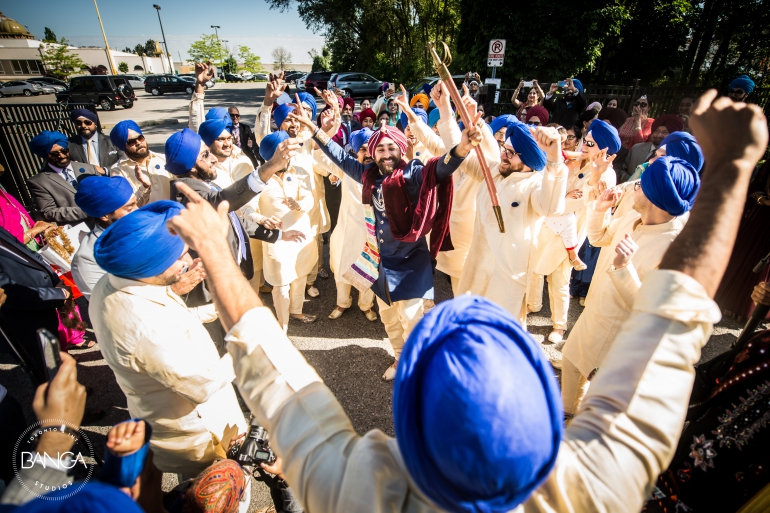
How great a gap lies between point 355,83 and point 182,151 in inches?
897

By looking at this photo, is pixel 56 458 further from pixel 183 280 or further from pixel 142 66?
pixel 142 66

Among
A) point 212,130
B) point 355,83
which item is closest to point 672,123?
point 212,130

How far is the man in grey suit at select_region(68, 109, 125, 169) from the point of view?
16.4 feet

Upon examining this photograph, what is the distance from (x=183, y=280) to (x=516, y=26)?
14.7 metres

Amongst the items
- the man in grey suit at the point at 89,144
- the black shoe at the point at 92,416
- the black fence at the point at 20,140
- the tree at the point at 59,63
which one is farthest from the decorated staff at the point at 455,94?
the tree at the point at 59,63

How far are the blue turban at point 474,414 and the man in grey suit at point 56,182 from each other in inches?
177

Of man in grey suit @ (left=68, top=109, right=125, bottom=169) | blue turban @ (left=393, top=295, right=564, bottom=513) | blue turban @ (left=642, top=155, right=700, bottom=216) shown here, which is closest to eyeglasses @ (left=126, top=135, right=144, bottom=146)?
man in grey suit @ (left=68, top=109, right=125, bottom=169)

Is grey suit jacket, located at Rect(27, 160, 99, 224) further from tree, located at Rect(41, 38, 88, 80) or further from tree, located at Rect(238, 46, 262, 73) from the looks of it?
tree, located at Rect(238, 46, 262, 73)

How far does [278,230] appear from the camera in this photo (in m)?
3.24

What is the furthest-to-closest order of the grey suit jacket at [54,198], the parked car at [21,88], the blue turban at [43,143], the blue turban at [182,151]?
the parked car at [21,88] → the blue turban at [43,143] → the grey suit jacket at [54,198] → the blue turban at [182,151]

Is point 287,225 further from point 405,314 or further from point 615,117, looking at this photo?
point 615,117

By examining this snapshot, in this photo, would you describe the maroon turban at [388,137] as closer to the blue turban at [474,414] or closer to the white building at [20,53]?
the blue turban at [474,414]

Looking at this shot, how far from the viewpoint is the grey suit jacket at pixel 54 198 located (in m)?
3.74

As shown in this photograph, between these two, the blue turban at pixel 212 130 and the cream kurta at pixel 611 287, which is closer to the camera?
the cream kurta at pixel 611 287
